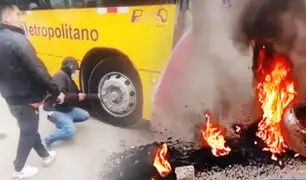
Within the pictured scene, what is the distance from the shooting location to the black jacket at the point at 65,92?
2.33 meters

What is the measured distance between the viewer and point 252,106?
2.44 m

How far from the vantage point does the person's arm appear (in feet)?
7.21

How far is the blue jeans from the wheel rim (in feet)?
0.53

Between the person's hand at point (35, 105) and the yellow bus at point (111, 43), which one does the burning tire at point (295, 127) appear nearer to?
the yellow bus at point (111, 43)

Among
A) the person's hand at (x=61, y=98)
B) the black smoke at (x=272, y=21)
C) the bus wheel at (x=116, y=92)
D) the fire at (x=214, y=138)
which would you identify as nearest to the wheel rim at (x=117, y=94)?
the bus wheel at (x=116, y=92)

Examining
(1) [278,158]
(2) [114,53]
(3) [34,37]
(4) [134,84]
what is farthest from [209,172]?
(3) [34,37]

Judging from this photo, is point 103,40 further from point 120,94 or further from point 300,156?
point 300,156

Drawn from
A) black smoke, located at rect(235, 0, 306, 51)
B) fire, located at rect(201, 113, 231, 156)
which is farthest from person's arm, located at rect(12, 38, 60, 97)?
black smoke, located at rect(235, 0, 306, 51)

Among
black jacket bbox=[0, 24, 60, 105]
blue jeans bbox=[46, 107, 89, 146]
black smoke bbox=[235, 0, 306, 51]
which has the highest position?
black smoke bbox=[235, 0, 306, 51]

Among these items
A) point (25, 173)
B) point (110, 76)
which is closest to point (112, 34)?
point (110, 76)

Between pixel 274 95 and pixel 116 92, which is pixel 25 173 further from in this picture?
pixel 274 95

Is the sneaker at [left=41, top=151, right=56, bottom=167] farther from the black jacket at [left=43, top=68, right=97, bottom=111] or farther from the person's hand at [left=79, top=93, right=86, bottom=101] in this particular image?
the person's hand at [left=79, top=93, right=86, bottom=101]

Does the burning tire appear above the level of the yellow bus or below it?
below

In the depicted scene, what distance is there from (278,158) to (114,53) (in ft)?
4.56
